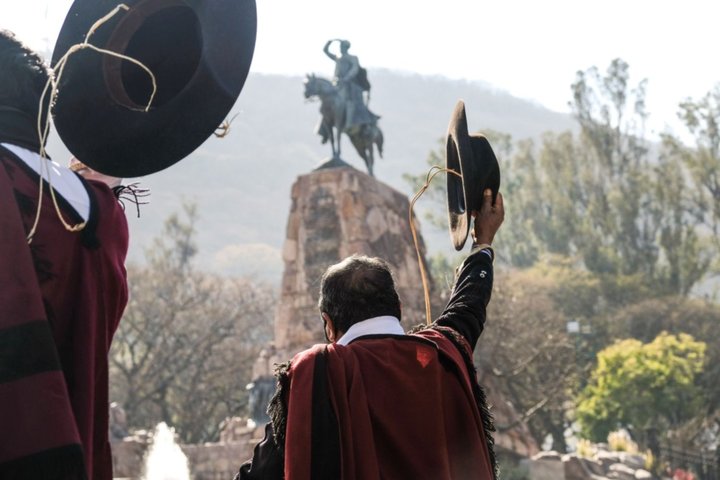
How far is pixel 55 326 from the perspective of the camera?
2.58m

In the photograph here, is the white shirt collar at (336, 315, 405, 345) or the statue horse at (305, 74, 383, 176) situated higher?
the statue horse at (305, 74, 383, 176)

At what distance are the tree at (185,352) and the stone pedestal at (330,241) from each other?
1397cm

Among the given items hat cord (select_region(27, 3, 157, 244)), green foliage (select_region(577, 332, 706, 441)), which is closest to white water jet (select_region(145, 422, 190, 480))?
green foliage (select_region(577, 332, 706, 441))

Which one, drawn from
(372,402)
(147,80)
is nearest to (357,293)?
(372,402)

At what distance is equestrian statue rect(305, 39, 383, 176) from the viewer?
21812mm

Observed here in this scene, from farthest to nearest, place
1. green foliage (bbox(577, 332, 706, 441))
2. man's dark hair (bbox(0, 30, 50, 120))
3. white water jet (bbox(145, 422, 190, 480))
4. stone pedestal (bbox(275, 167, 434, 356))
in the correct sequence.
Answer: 1. green foliage (bbox(577, 332, 706, 441))
2. white water jet (bbox(145, 422, 190, 480))
3. stone pedestal (bbox(275, 167, 434, 356))
4. man's dark hair (bbox(0, 30, 50, 120))

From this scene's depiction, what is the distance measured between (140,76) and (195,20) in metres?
0.20

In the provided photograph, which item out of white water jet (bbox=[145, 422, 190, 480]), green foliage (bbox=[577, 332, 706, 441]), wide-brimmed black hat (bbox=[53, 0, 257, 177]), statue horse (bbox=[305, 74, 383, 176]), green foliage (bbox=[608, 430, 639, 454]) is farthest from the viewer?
green foliage (bbox=[577, 332, 706, 441])

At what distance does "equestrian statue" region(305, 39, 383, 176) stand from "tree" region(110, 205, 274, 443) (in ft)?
41.4

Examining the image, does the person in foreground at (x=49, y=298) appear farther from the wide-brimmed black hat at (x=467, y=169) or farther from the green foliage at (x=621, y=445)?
the green foliage at (x=621, y=445)

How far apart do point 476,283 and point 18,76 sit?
1555 millimetres

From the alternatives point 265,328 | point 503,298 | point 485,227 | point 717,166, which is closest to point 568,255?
point 717,166

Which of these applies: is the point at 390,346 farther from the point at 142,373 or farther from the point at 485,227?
the point at 142,373

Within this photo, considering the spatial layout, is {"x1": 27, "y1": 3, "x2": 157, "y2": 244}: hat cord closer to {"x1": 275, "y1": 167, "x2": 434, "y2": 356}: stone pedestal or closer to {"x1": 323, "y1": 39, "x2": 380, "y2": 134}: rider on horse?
{"x1": 275, "y1": 167, "x2": 434, "y2": 356}: stone pedestal
